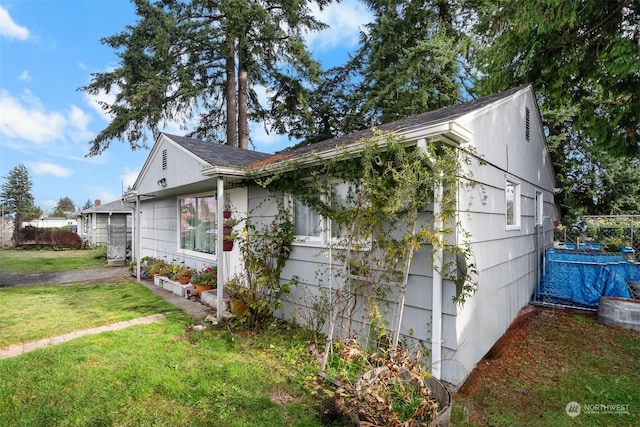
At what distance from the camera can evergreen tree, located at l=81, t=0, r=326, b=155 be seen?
13336mm

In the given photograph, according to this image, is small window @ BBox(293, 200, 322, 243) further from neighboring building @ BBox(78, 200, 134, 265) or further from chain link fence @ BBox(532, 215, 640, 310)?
neighboring building @ BBox(78, 200, 134, 265)

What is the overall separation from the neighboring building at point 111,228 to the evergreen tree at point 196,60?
4.20 meters

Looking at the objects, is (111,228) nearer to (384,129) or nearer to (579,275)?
(384,129)

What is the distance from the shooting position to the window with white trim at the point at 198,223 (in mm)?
7871

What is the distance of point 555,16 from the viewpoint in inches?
197

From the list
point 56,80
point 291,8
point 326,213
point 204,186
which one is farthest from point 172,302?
point 291,8

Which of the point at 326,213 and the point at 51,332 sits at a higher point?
the point at 326,213

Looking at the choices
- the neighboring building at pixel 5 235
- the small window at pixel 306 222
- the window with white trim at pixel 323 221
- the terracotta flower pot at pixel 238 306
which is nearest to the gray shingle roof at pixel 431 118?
the window with white trim at pixel 323 221

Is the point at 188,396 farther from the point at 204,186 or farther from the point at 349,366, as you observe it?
the point at 204,186

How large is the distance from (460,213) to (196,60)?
1556 cm

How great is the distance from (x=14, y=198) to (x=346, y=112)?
33428 mm

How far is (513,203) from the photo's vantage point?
5660 mm

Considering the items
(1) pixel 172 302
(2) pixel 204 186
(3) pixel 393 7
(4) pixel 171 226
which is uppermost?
(3) pixel 393 7

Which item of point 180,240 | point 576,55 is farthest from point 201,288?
point 576,55
